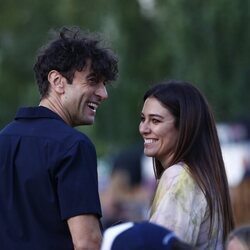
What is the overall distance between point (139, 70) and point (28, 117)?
2345 centimetres

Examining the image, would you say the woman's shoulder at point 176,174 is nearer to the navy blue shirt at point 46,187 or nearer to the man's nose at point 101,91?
the navy blue shirt at point 46,187

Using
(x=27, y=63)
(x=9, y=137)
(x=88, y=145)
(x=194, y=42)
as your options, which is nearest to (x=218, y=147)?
(x=88, y=145)

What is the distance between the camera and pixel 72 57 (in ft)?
15.0

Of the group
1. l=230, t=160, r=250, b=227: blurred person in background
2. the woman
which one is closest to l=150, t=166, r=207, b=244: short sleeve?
the woman

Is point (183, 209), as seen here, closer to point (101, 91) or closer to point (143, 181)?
point (101, 91)

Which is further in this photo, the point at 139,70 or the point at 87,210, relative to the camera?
the point at 139,70

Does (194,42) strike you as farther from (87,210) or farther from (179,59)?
(87,210)

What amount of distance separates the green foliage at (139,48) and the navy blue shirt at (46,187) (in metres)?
10.6

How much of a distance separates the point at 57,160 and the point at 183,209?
0.57 m

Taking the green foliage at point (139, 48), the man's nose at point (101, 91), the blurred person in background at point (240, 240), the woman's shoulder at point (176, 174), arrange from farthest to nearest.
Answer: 1. the green foliage at point (139, 48)
2. the man's nose at point (101, 91)
3. the woman's shoulder at point (176, 174)
4. the blurred person in background at point (240, 240)

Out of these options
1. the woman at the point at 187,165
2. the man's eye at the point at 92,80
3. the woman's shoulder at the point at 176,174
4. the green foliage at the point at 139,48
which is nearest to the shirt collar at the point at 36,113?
the man's eye at the point at 92,80

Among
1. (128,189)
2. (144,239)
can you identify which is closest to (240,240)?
(144,239)

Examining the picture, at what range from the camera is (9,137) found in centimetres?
451

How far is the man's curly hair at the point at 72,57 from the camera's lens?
4574 millimetres
